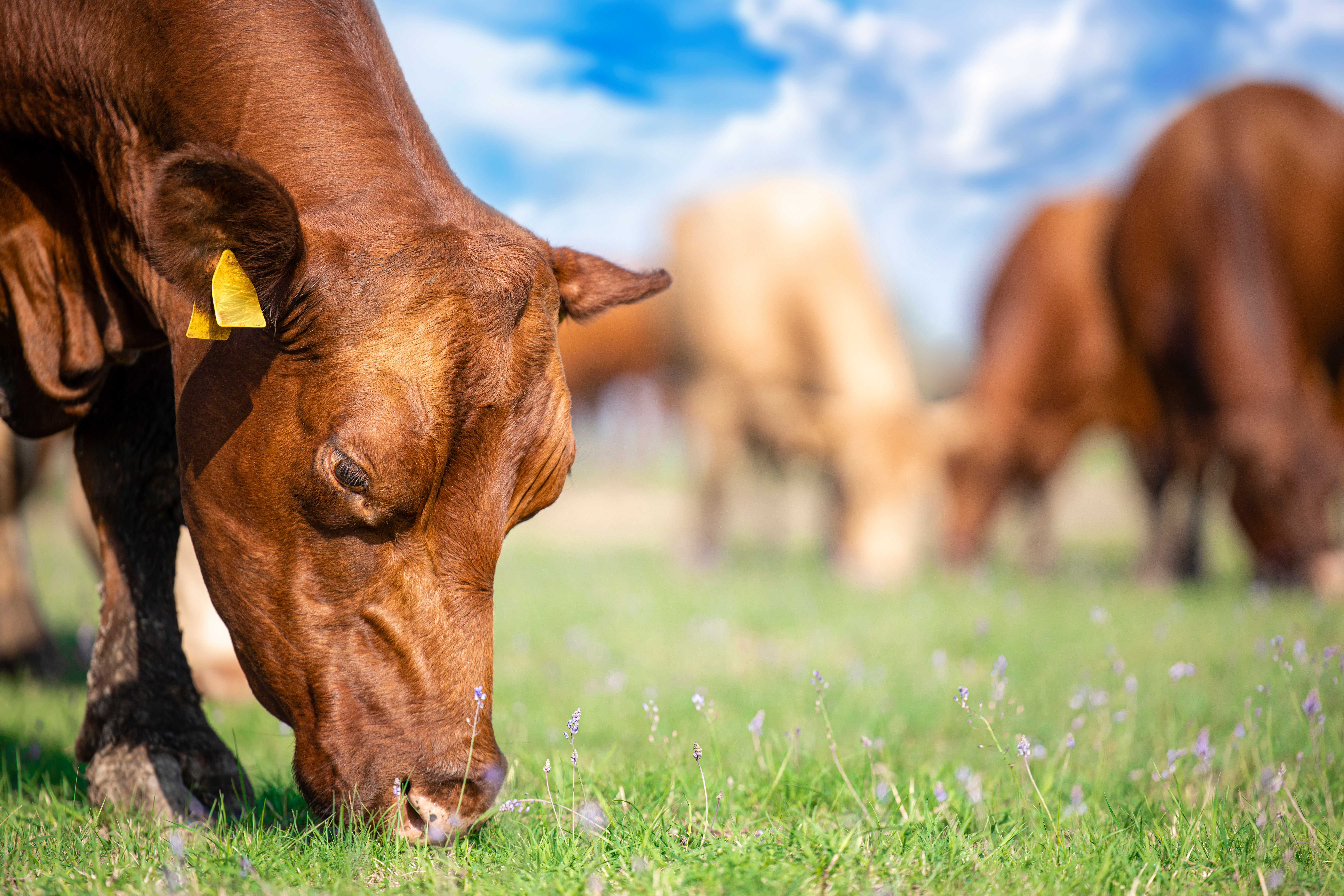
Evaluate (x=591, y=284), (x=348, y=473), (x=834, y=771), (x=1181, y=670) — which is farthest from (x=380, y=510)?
(x=1181, y=670)

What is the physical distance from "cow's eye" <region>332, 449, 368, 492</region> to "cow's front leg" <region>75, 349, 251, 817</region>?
0.95 meters

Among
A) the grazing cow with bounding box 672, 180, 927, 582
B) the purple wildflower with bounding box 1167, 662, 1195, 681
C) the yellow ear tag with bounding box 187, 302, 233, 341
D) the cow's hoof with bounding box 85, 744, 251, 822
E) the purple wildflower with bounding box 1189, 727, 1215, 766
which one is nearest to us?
the yellow ear tag with bounding box 187, 302, 233, 341

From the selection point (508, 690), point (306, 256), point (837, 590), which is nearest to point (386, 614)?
point (306, 256)

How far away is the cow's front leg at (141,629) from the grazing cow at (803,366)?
6.48 m

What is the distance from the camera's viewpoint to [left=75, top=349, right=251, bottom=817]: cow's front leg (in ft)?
8.16

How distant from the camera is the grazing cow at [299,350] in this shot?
79.8 inches

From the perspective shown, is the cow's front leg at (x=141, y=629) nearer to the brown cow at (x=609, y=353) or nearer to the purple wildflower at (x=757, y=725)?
the purple wildflower at (x=757, y=725)

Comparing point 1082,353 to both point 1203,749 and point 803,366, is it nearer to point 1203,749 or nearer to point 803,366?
point 803,366

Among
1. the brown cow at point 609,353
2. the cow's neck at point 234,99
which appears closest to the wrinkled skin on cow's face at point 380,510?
the cow's neck at point 234,99

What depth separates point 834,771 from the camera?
2.74 m

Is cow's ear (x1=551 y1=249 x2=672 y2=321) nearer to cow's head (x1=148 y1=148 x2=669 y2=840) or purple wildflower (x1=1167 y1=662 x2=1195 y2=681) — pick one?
cow's head (x1=148 y1=148 x2=669 y2=840)

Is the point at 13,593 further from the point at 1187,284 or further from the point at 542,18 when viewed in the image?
the point at 1187,284

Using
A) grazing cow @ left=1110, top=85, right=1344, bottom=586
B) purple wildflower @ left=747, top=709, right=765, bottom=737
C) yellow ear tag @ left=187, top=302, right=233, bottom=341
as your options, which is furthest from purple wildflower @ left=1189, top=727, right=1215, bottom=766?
grazing cow @ left=1110, top=85, right=1344, bottom=586

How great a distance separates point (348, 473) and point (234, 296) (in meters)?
0.41
